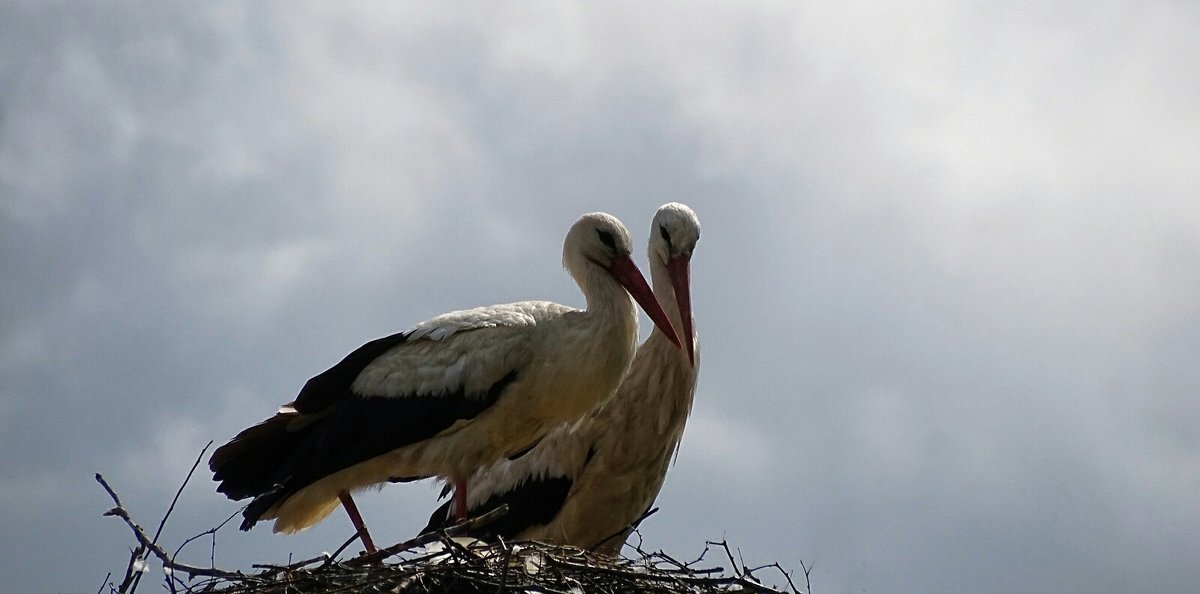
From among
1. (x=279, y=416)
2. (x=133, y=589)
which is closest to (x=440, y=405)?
(x=279, y=416)

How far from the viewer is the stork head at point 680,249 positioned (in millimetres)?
7219

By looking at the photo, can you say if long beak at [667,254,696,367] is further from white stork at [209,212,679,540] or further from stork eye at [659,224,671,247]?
white stork at [209,212,679,540]

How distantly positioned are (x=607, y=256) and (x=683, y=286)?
591mm

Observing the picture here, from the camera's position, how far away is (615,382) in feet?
21.6

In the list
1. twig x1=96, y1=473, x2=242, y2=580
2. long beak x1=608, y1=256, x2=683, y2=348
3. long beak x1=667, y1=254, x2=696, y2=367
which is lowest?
twig x1=96, y1=473, x2=242, y2=580

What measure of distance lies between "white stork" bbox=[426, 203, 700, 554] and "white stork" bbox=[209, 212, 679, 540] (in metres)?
0.57

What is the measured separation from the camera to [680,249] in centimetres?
725

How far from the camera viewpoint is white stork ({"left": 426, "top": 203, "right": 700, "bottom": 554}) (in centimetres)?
727

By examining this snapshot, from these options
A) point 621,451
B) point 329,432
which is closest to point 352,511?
point 329,432

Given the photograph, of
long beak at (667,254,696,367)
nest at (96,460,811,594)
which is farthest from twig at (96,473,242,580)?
long beak at (667,254,696,367)

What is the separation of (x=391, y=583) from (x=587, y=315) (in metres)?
1.76

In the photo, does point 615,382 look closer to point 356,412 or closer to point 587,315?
point 587,315

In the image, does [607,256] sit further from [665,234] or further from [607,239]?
[665,234]

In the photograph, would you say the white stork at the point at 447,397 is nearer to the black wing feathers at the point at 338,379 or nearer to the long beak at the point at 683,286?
the black wing feathers at the point at 338,379
